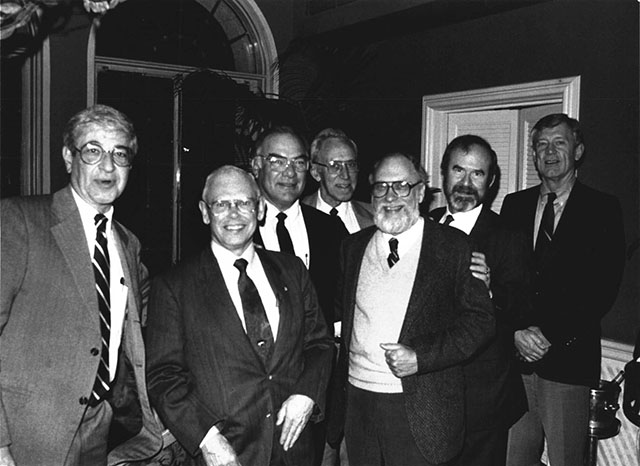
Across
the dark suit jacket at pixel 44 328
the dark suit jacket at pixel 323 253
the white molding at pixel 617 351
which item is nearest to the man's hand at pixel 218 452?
the dark suit jacket at pixel 44 328

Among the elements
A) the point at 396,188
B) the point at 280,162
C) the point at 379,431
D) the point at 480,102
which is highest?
the point at 480,102

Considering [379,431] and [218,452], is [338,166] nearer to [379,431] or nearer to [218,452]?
[379,431]

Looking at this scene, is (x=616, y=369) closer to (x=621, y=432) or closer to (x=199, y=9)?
(x=621, y=432)

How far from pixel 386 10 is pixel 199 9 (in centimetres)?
198

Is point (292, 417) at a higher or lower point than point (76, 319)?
lower

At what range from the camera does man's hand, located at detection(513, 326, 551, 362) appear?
3.46 metres

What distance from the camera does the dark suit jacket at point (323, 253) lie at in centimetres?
357

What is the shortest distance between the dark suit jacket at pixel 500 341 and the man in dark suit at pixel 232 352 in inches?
30.7

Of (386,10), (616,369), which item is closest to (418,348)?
(616,369)

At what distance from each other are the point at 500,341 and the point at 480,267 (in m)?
0.47

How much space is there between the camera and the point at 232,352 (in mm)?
2574

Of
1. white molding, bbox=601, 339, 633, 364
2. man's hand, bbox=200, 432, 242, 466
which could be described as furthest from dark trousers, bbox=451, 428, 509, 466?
white molding, bbox=601, 339, 633, 364

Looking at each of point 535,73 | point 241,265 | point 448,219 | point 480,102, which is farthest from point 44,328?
point 480,102

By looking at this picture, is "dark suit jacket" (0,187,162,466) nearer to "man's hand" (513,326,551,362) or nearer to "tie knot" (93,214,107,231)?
"tie knot" (93,214,107,231)
